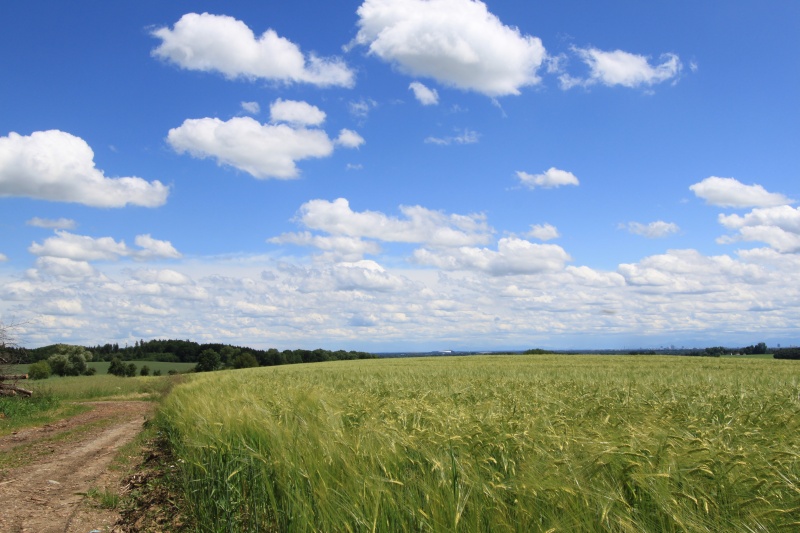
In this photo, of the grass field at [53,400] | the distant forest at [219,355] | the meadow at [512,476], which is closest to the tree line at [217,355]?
the distant forest at [219,355]

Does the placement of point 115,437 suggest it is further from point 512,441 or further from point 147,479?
point 512,441

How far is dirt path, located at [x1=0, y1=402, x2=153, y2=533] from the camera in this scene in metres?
6.58

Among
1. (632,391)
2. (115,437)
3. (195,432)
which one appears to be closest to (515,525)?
(195,432)

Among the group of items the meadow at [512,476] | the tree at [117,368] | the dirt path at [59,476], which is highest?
the meadow at [512,476]

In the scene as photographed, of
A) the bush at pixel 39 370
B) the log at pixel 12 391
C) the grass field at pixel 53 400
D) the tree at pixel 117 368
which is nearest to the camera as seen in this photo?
the grass field at pixel 53 400

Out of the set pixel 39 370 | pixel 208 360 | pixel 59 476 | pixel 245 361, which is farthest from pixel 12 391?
pixel 208 360

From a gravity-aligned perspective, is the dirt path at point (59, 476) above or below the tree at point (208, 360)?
above

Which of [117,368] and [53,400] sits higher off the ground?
[53,400]

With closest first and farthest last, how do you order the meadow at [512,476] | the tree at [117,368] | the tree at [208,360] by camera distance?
the meadow at [512,476] → the tree at [117,368] → the tree at [208,360]

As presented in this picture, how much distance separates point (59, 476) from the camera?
9.27 meters

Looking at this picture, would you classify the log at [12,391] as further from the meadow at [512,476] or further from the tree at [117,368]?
the tree at [117,368]

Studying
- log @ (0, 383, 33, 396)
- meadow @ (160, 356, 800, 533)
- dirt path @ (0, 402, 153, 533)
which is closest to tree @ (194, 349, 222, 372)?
log @ (0, 383, 33, 396)

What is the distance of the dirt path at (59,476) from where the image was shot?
6.58m

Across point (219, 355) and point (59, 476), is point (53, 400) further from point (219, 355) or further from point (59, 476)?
point (219, 355)
